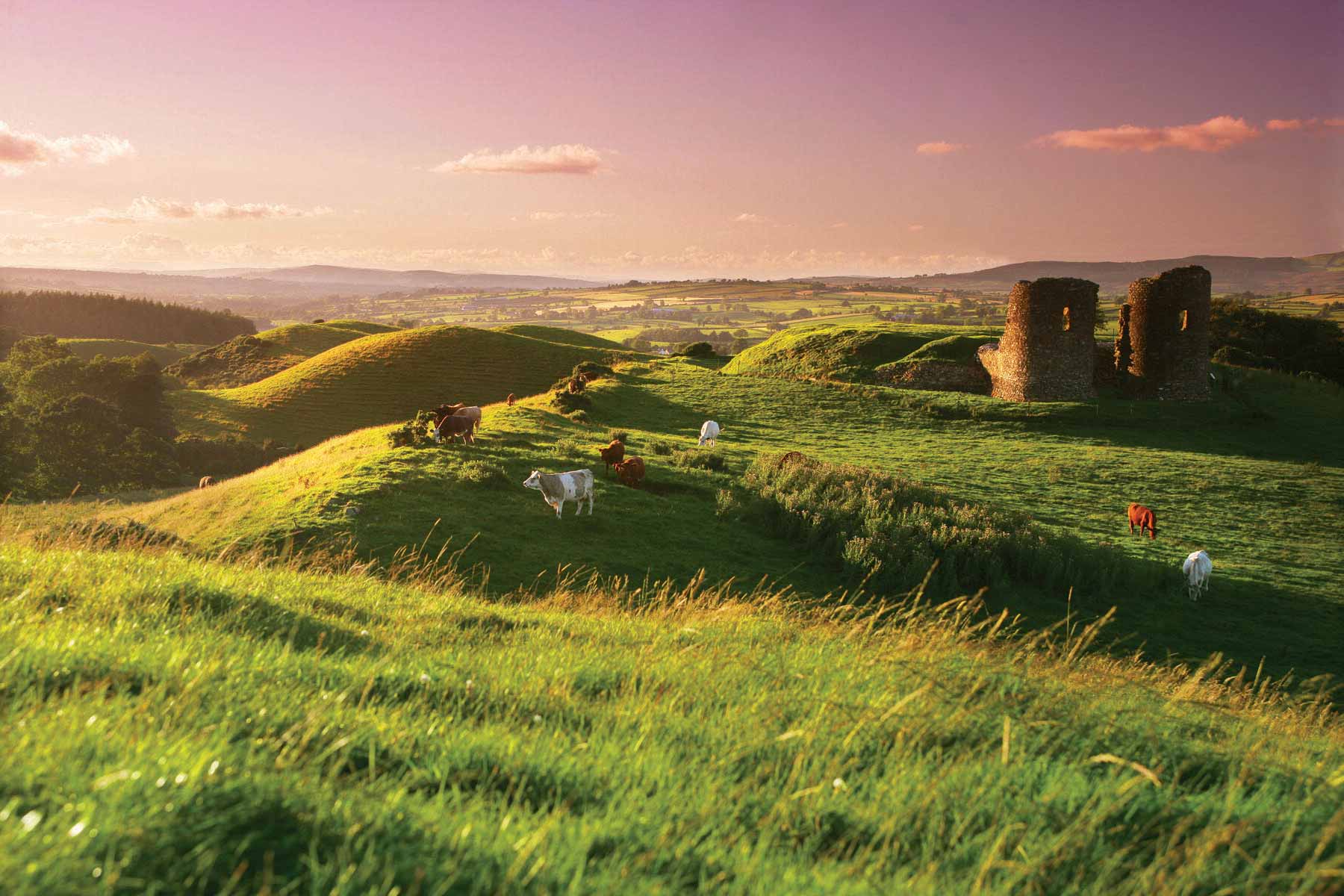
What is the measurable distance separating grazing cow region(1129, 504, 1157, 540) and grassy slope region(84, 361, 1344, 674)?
56 centimetres

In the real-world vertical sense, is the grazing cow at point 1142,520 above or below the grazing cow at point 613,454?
below

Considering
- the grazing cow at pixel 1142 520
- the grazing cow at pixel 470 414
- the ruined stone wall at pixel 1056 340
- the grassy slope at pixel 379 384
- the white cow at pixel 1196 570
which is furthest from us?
the grassy slope at pixel 379 384

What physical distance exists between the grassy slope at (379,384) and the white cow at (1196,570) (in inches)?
2189

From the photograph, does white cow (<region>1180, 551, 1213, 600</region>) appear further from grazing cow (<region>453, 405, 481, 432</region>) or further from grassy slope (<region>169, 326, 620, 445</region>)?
grassy slope (<region>169, 326, 620, 445</region>)

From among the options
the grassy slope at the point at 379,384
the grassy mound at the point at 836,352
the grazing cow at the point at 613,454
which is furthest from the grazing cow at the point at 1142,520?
the grassy slope at the point at 379,384

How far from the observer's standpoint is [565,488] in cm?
1973

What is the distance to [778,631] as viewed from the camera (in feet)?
22.0

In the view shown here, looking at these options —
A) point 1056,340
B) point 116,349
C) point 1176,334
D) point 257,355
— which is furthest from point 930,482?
point 116,349

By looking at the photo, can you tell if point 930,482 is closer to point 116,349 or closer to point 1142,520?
point 1142,520

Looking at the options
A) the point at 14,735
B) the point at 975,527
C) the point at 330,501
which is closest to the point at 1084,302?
the point at 975,527

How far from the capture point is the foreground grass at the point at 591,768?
2.46 meters

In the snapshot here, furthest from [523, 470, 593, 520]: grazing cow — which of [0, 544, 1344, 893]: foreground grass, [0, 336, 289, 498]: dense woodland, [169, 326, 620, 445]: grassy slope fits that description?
[169, 326, 620, 445]: grassy slope

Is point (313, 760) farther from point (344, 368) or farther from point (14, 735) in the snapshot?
point (344, 368)

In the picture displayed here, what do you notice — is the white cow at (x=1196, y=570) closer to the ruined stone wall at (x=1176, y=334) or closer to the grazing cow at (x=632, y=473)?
the grazing cow at (x=632, y=473)
